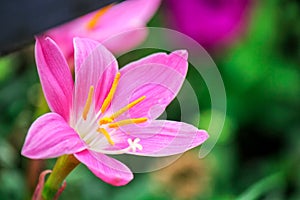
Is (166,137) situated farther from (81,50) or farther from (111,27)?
(111,27)

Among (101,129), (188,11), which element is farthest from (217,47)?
(101,129)

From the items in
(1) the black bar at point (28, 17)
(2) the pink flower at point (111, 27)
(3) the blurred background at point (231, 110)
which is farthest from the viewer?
(3) the blurred background at point (231, 110)

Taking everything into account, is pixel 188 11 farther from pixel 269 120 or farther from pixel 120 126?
pixel 120 126

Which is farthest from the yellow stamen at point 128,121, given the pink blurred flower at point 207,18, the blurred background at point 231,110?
the pink blurred flower at point 207,18

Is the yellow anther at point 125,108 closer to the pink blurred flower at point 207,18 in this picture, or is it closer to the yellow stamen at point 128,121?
the yellow stamen at point 128,121

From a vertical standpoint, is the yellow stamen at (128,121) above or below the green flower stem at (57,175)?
above

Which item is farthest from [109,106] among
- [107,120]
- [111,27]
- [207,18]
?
[207,18]
